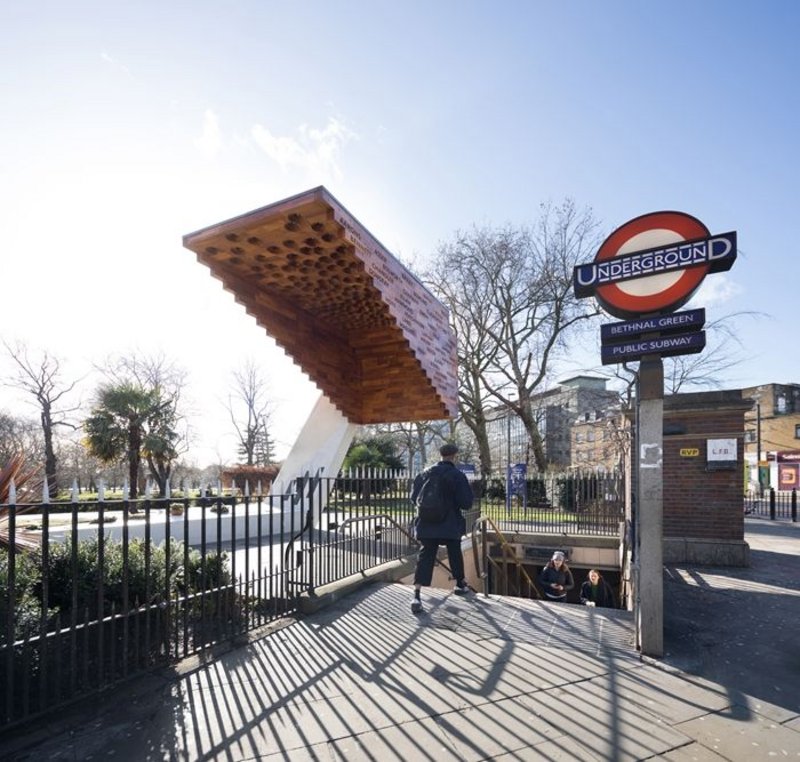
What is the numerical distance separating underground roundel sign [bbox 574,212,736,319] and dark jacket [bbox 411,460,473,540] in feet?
8.11

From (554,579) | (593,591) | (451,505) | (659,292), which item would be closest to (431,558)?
(451,505)

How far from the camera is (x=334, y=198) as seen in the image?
6648mm

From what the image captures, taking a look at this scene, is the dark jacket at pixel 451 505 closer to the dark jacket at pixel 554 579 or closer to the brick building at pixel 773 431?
the dark jacket at pixel 554 579

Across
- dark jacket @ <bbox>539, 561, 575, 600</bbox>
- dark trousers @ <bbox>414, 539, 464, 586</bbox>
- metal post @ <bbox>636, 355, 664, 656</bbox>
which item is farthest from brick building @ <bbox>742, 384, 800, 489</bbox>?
metal post @ <bbox>636, 355, 664, 656</bbox>

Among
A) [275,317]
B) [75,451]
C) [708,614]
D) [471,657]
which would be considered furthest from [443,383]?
[75,451]

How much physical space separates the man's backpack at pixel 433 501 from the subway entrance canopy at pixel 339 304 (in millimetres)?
3555

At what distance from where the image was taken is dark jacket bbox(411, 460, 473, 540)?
584 centimetres

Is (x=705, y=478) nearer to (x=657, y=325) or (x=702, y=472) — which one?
(x=702, y=472)

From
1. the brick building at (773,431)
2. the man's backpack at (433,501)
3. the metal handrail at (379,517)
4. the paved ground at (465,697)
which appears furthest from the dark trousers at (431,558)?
the brick building at (773,431)

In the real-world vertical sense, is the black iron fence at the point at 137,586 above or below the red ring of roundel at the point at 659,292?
below

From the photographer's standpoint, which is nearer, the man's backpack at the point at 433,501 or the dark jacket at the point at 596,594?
the man's backpack at the point at 433,501

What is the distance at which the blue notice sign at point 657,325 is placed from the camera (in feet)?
14.2

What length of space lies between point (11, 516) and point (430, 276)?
25368mm

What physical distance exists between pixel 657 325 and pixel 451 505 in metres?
2.92
